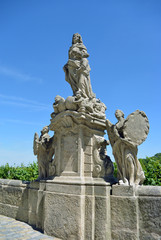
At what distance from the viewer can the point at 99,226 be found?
4473 millimetres

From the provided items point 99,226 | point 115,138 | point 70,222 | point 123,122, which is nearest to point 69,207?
point 70,222

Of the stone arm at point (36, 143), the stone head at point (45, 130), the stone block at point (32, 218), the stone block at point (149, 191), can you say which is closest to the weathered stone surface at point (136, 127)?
the stone block at point (149, 191)

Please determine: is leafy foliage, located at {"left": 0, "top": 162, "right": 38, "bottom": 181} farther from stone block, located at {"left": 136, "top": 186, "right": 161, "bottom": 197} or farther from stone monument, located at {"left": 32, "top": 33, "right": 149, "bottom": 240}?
stone block, located at {"left": 136, "top": 186, "right": 161, "bottom": 197}

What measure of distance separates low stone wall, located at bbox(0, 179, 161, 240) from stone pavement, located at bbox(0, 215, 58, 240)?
261mm

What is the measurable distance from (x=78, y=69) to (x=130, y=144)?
249 centimetres

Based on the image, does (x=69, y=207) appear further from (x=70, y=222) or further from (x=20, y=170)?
(x=20, y=170)

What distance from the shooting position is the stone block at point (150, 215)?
13.0 feet

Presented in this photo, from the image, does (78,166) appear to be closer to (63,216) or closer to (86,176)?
(86,176)

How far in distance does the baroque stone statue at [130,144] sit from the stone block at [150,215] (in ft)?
1.57

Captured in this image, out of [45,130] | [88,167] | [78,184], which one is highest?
[45,130]

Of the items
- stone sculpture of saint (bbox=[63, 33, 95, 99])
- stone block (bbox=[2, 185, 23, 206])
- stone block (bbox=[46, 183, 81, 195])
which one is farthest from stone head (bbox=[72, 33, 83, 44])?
stone block (bbox=[2, 185, 23, 206])

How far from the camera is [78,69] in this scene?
574 cm

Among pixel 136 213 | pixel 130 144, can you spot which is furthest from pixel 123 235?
pixel 130 144

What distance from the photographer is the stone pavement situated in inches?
188
